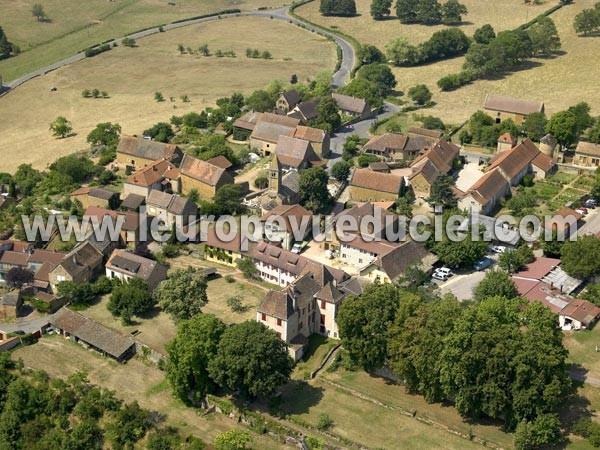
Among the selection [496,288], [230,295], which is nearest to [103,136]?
[230,295]

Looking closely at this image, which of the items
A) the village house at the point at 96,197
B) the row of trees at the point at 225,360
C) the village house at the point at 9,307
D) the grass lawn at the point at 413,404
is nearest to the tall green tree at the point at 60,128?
the village house at the point at 96,197

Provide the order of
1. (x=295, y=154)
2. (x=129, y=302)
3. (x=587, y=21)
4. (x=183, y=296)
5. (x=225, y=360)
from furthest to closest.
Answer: (x=587, y=21) → (x=295, y=154) → (x=129, y=302) → (x=183, y=296) → (x=225, y=360)

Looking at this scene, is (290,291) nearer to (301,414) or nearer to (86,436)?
(301,414)

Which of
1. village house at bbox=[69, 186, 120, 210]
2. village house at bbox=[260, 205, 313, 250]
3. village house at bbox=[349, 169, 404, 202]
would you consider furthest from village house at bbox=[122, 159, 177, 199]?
village house at bbox=[349, 169, 404, 202]

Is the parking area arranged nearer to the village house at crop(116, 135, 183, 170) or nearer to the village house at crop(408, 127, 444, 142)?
the village house at crop(408, 127, 444, 142)

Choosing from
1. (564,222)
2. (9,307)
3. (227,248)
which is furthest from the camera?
(564,222)

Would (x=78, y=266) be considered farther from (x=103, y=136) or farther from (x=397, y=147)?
(x=397, y=147)
